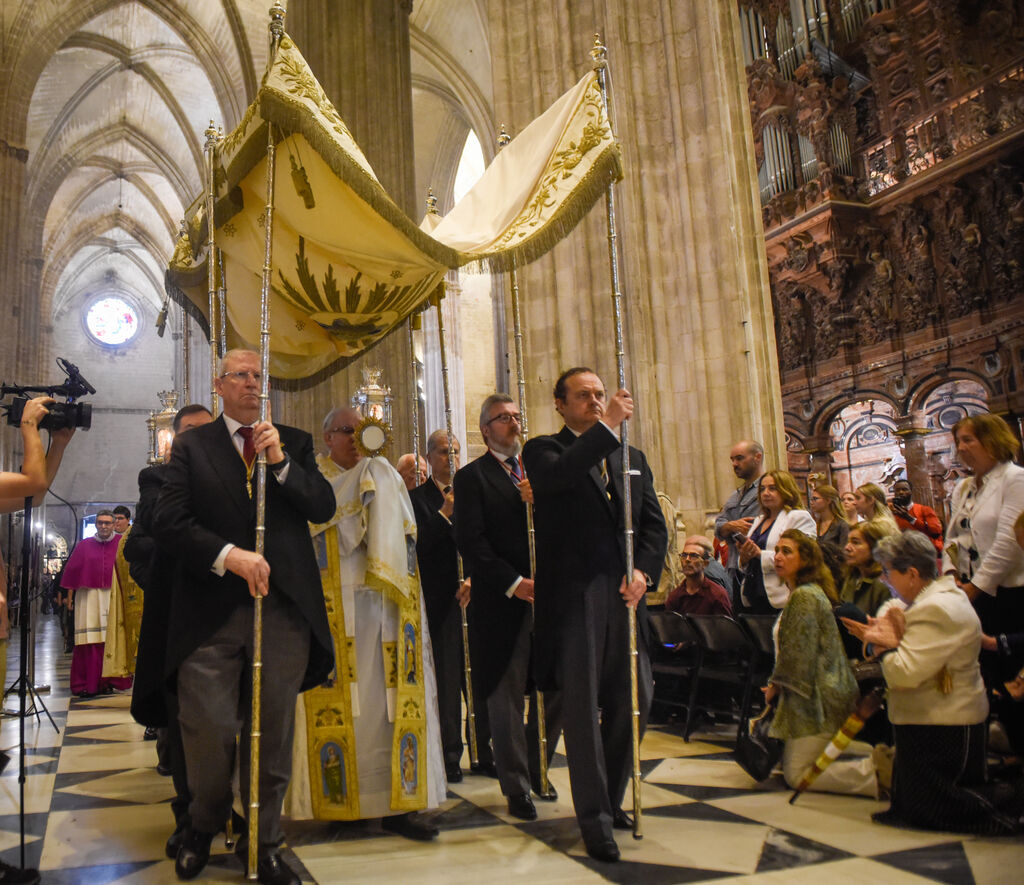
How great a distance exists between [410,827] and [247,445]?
53.5 inches

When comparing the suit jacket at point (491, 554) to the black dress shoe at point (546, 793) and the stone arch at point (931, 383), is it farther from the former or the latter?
the stone arch at point (931, 383)

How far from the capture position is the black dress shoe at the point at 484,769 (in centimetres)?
409

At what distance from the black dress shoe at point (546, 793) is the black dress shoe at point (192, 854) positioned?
1328 mm

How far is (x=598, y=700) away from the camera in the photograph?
2.92 m

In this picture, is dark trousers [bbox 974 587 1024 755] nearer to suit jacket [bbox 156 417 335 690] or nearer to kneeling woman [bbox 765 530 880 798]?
kneeling woman [bbox 765 530 880 798]

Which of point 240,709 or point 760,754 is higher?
point 240,709

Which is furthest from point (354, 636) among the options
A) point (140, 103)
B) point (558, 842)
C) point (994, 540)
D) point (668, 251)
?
point (140, 103)

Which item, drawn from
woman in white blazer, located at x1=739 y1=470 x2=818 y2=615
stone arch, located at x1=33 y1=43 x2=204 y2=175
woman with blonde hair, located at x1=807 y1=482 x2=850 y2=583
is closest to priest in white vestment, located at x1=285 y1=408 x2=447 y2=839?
woman in white blazer, located at x1=739 y1=470 x2=818 y2=615

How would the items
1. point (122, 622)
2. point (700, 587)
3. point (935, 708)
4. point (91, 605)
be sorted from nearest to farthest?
point (935, 708) < point (700, 587) < point (122, 622) < point (91, 605)

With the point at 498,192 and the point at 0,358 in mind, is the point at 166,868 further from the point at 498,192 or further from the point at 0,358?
the point at 0,358

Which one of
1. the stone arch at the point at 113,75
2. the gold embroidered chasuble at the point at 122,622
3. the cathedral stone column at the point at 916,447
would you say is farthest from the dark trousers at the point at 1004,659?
the stone arch at the point at 113,75

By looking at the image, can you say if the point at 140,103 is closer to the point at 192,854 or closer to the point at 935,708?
the point at 192,854

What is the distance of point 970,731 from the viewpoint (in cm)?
296

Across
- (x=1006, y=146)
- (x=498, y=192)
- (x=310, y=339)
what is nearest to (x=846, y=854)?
(x=498, y=192)
